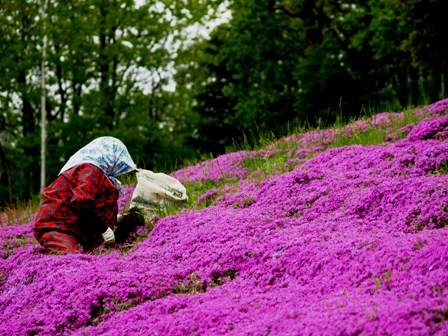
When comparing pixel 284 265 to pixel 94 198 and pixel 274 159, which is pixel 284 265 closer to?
pixel 94 198

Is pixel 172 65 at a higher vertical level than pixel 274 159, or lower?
higher

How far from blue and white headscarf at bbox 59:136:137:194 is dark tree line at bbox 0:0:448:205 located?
1242 centimetres

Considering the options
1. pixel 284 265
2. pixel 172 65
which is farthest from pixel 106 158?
pixel 172 65

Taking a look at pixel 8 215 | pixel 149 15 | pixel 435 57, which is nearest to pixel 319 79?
pixel 435 57

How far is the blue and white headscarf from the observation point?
803 cm

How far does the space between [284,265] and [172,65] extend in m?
25.0

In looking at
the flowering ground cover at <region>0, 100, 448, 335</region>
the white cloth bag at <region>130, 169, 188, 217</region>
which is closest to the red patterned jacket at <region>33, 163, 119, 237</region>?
the flowering ground cover at <region>0, 100, 448, 335</region>

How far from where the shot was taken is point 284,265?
525 centimetres

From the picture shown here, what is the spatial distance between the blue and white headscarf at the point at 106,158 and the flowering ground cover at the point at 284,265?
1.10 metres

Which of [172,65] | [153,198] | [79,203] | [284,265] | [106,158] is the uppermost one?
[172,65]

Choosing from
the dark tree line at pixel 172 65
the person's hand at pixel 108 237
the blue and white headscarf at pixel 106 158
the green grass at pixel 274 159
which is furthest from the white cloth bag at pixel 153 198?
the dark tree line at pixel 172 65

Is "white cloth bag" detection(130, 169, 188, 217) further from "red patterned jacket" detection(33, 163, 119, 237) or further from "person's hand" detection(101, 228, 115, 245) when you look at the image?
"person's hand" detection(101, 228, 115, 245)

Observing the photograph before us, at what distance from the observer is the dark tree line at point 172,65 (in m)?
22.9

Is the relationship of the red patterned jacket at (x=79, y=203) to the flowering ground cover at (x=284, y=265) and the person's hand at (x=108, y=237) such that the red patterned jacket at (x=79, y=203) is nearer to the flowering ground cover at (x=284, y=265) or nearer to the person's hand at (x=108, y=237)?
the person's hand at (x=108, y=237)
